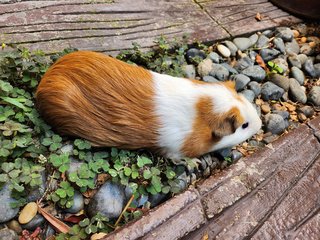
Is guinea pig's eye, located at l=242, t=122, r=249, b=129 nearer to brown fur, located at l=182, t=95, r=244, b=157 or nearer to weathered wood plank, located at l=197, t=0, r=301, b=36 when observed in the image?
brown fur, located at l=182, t=95, r=244, b=157

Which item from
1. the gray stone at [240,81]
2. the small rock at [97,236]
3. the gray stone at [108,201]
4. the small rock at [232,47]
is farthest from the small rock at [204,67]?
the small rock at [97,236]

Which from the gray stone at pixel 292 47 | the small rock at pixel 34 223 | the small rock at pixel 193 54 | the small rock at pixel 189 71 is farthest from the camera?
the gray stone at pixel 292 47

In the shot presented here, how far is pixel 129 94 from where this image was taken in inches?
82.3

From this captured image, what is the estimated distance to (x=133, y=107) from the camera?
209 centimetres

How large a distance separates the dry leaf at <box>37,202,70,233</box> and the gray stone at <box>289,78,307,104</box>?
1831mm

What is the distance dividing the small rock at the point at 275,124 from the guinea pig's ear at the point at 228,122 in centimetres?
47

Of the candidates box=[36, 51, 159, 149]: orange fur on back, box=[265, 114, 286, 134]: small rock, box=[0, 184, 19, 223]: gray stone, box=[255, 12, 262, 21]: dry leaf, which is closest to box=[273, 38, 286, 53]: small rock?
box=[255, 12, 262, 21]: dry leaf

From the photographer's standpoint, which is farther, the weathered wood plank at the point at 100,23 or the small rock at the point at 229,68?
the small rock at the point at 229,68

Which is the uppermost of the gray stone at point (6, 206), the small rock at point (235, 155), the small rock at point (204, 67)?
the gray stone at point (6, 206)

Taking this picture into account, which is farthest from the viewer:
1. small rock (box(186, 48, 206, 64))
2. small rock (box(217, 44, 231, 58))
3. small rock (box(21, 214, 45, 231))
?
small rock (box(217, 44, 231, 58))

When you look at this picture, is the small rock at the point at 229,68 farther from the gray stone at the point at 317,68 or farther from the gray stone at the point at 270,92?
the gray stone at the point at 317,68

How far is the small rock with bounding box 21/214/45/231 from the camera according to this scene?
1.86m

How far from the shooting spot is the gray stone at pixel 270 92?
2.86 m

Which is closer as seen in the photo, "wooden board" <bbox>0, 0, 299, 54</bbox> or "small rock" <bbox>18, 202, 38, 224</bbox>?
"small rock" <bbox>18, 202, 38, 224</bbox>
